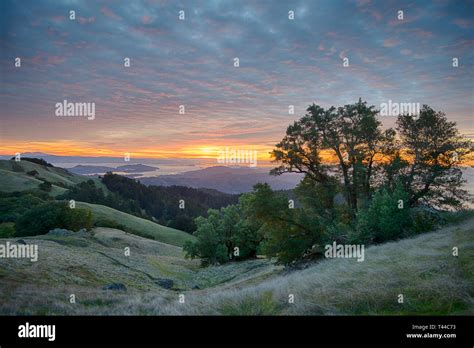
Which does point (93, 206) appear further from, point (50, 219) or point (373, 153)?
point (373, 153)

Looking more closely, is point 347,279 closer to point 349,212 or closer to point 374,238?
point 374,238

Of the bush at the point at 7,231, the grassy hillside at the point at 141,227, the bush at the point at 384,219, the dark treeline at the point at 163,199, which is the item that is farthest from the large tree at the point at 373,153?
the dark treeline at the point at 163,199

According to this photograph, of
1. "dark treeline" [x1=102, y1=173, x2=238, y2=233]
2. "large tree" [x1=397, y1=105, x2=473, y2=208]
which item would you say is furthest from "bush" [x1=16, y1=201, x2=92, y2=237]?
"dark treeline" [x1=102, y1=173, x2=238, y2=233]

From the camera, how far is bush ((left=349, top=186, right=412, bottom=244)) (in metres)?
29.8

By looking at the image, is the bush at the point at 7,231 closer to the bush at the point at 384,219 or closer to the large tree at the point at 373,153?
the large tree at the point at 373,153

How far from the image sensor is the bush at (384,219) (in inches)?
1171

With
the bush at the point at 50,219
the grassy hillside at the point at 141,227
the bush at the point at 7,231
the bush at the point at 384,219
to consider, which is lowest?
the grassy hillside at the point at 141,227

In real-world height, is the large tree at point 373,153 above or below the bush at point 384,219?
above

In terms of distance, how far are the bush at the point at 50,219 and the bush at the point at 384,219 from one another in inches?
2330

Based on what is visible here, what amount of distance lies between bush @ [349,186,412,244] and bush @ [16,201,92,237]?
59.2m

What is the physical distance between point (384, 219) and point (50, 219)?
62.2m

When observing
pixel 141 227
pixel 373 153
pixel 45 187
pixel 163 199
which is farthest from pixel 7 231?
pixel 163 199

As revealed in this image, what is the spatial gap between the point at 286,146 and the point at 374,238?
12170mm
